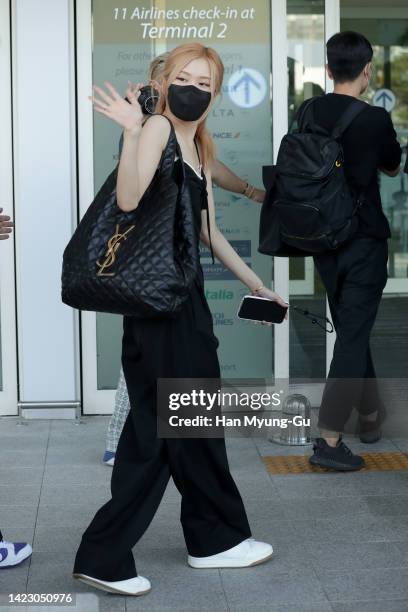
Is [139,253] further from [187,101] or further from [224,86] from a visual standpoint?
[224,86]

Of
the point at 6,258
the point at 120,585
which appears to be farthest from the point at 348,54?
the point at 120,585

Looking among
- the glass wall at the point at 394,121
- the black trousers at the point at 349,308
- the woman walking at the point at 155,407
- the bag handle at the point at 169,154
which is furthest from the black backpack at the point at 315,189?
the glass wall at the point at 394,121

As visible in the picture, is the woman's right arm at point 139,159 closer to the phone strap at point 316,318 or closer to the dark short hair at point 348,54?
the dark short hair at point 348,54

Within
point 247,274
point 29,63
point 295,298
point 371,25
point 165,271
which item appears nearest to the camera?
point 165,271

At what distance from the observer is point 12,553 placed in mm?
4094

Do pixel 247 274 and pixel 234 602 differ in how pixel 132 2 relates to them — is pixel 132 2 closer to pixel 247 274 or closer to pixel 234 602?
pixel 247 274

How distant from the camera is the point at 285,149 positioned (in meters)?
5.29

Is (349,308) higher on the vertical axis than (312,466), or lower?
higher

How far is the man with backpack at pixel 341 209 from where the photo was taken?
5.21 m

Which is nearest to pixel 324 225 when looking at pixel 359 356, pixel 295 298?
pixel 359 356

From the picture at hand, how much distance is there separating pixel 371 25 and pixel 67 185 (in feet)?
8.34

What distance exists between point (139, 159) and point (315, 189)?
176cm

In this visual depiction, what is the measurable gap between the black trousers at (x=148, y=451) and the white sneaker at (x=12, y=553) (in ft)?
1.04

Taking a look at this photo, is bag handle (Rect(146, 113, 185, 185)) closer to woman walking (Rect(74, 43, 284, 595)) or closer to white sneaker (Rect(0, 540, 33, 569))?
woman walking (Rect(74, 43, 284, 595))
